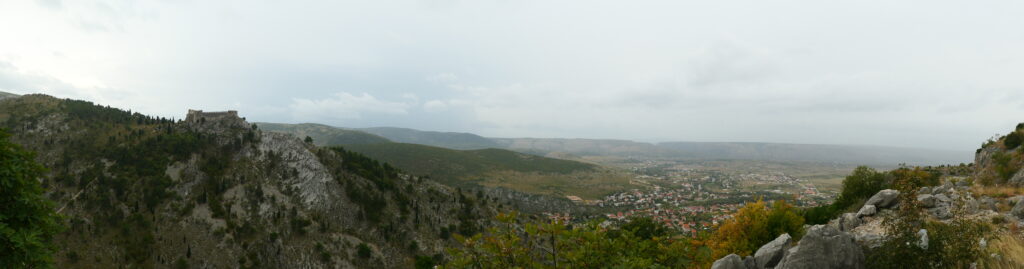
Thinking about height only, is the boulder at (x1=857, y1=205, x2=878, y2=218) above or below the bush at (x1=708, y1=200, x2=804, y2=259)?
above

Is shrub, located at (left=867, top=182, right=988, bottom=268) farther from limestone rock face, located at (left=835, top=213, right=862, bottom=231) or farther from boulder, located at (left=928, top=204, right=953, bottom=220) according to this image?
boulder, located at (left=928, top=204, right=953, bottom=220)

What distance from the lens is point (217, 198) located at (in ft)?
219

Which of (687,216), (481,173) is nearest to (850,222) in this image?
(687,216)

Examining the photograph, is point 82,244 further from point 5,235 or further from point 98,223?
point 5,235

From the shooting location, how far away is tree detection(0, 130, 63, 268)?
1155cm

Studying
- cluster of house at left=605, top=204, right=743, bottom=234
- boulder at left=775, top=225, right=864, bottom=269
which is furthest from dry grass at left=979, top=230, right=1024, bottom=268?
cluster of house at left=605, top=204, right=743, bottom=234

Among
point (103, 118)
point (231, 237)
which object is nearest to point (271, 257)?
point (231, 237)

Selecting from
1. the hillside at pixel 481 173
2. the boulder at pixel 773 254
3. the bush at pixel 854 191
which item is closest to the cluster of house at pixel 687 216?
the hillside at pixel 481 173

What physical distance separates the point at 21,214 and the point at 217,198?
67.7 meters

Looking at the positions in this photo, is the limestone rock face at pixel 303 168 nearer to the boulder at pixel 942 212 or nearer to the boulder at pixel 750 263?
the boulder at pixel 750 263

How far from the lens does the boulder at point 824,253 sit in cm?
1015

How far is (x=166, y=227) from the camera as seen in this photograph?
59344mm

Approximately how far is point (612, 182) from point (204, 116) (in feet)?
556

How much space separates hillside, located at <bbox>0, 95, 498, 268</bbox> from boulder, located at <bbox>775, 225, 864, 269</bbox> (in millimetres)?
54148
